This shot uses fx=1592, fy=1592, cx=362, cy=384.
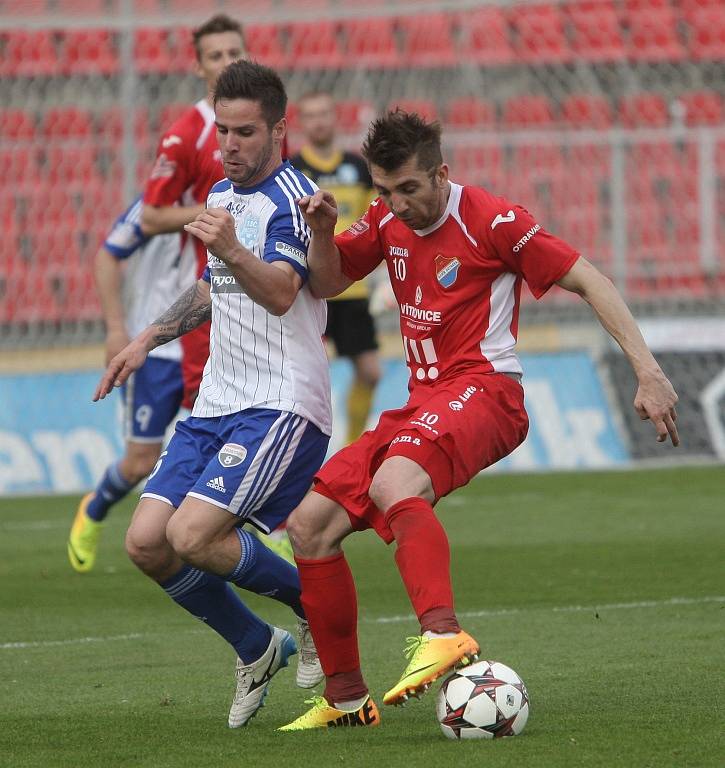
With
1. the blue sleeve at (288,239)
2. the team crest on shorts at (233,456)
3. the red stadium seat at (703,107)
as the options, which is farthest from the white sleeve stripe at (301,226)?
the red stadium seat at (703,107)

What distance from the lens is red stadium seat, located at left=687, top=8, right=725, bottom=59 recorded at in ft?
49.5

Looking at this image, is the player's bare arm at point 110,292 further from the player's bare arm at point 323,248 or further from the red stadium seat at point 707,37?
the red stadium seat at point 707,37

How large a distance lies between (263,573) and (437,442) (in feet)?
2.49

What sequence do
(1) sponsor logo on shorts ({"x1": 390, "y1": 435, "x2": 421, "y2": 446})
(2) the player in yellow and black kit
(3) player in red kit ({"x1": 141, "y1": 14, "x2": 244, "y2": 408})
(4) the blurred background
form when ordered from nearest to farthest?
1. (1) sponsor logo on shorts ({"x1": 390, "y1": 435, "x2": 421, "y2": 446})
2. (3) player in red kit ({"x1": 141, "y1": 14, "x2": 244, "y2": 408})
3. (2) the player in yellow and black kit
4. (4) the blurred background

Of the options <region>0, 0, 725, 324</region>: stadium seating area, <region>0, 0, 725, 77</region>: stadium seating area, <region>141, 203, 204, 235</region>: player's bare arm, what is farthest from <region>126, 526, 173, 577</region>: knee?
<region>0, 0, 725, 77</region>: stadium seating area

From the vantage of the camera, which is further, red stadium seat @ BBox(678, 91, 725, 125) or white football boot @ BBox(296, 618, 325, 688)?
red stadium seat @ BBox(678, 91, 725, 125)

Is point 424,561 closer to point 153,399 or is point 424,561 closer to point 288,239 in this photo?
point 288,239

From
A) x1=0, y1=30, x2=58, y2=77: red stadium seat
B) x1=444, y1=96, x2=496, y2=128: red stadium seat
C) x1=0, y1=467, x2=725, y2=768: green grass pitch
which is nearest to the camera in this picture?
x1=0, y1=467, x2=725, y2=768: green grass pitch

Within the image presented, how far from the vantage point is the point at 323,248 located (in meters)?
4.85

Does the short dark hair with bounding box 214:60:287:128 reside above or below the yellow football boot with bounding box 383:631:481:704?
above

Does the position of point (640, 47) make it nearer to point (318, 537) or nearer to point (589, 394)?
point (589, 394)

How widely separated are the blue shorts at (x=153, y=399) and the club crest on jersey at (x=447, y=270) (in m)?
3.46

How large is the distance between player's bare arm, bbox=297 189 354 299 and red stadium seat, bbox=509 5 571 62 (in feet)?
33.4

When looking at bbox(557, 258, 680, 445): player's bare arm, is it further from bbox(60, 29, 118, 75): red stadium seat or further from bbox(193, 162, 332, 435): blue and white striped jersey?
bbox(60, 29, 118, 75): red stadium seat
